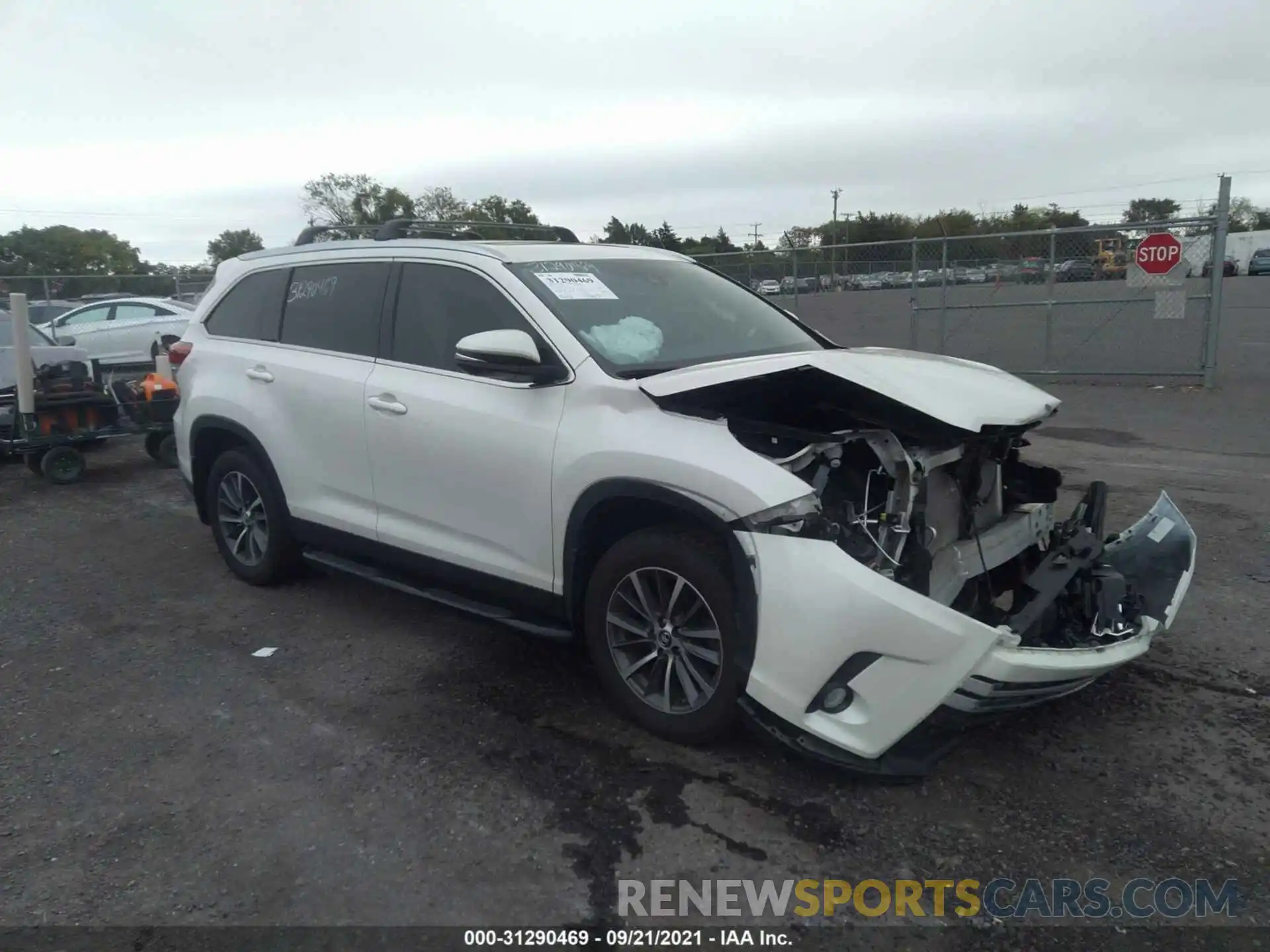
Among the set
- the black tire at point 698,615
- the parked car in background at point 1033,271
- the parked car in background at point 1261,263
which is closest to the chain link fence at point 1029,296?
A: the parked car in background at point 1033,271

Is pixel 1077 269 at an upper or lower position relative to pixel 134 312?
upper

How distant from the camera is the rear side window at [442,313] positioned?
4352 mm

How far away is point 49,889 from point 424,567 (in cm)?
193

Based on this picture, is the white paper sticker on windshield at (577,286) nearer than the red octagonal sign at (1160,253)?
Yes

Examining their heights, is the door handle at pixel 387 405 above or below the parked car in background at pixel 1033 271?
below

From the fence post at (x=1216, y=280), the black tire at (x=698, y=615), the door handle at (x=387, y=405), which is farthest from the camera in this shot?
the fence post at (x=1216, y=280)

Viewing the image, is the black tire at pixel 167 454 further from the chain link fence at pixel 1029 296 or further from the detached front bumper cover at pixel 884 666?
the detached front bumper cover at pixel 884 666

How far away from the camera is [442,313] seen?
4.59 meters

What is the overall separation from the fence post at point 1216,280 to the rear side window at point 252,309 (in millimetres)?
10746

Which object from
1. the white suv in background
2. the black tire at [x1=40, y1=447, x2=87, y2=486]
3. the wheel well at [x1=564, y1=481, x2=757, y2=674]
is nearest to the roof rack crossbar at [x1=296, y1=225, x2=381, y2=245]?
the white suv in background

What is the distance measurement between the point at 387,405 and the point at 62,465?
20.1 ft

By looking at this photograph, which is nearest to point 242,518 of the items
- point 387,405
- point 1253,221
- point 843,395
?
point 387,405

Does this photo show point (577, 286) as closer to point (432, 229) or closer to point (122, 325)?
point (432, 229)

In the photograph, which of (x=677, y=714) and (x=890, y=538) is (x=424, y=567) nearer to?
(x=677, y=714)
